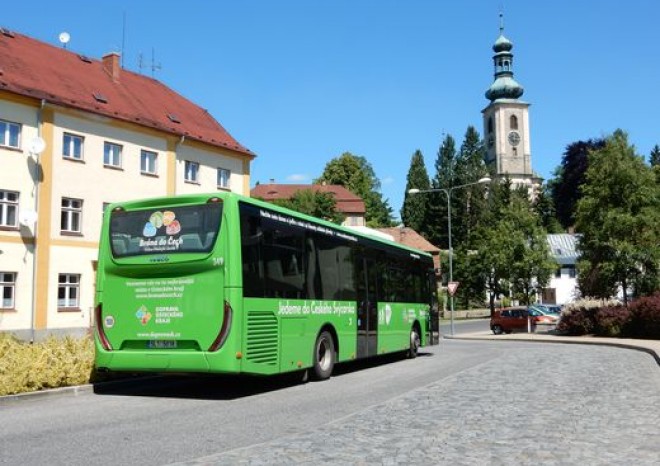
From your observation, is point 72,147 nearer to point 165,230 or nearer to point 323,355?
point 323,355

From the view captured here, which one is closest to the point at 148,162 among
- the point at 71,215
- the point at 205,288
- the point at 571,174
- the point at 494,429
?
the point at 71,215

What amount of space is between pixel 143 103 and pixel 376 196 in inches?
2954

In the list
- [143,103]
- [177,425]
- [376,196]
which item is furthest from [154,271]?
[376,196]

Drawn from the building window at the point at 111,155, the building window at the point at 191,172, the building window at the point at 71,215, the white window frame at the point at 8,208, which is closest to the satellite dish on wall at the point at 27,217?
the white window frame at the point at 8,208

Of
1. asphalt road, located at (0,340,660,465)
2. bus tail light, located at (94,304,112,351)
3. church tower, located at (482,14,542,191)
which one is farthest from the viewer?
church tower, located at (482,14,542,191)

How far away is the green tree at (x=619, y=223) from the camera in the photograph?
29875 mm

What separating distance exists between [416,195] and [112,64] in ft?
255

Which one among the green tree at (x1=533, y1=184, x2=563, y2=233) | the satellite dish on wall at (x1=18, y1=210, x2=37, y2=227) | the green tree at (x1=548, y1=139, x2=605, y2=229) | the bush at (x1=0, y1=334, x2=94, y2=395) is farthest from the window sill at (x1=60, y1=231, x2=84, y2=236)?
the green tree at (x1=533, y1=184, x2=563, y2=233)

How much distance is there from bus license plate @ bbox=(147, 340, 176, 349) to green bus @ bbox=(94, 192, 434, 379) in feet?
0.05

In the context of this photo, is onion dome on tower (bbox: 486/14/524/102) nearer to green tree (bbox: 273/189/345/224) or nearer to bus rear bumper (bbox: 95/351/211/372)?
green tree (bbox: 273/189/345/224)

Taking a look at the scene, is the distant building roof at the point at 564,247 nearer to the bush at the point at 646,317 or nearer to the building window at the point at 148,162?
the bush at the point at 646,317

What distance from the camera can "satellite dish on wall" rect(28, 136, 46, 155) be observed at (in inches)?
1164

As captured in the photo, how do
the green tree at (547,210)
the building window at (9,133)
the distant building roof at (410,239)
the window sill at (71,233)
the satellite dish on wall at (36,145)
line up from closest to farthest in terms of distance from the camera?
the building window at (9,133)
the satellite dish on wall at (36,145)
the window sill at (71,233)
the distant building roof at (410,239)
the green tree at (547,210)

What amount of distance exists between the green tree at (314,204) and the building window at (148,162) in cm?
2067
